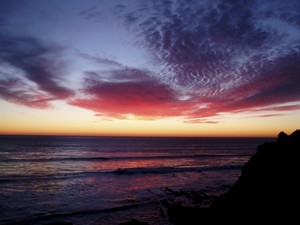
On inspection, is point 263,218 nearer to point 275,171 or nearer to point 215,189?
point 275,171

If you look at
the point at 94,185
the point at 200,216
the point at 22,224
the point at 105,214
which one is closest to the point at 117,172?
the point at 94,185

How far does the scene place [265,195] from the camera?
14.2m

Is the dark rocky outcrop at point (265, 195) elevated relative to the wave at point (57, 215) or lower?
elevated

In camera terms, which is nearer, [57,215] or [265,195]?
[265,195]

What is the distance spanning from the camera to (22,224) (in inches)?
746

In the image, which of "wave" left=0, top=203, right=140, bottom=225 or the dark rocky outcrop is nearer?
the dark rocky outcrop

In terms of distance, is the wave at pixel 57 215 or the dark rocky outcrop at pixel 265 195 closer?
the dark rocky outcrop at pixel 265 195

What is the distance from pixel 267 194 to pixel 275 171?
1.85m

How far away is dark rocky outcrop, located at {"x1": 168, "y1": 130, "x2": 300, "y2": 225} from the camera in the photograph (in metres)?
12.6

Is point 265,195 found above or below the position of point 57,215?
above

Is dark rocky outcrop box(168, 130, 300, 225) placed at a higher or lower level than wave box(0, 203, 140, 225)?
higher

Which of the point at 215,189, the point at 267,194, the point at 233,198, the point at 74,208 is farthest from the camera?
the point at 215,189

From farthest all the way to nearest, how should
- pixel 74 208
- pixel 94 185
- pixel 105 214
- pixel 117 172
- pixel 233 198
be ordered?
pixel 117 172
pixel 94 185
pixel 74 208
pixel 105 214
pixel 233 198

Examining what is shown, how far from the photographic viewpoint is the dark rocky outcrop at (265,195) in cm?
1263
